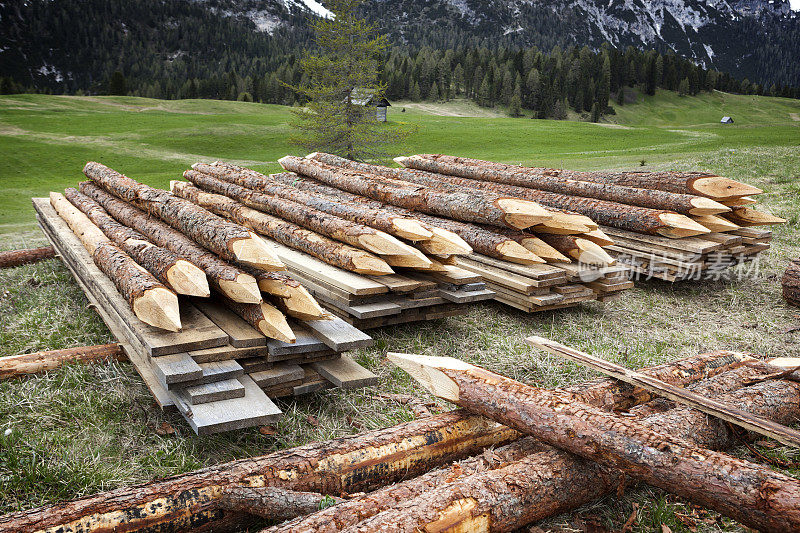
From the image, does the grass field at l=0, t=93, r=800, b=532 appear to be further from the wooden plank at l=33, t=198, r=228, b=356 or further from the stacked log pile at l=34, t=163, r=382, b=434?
the wooden plank at l=33, t=198, r=228, b=356

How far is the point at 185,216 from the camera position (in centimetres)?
528

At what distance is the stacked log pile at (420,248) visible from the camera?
543 cm

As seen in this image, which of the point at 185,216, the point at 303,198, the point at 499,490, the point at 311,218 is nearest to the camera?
the point at 499,490

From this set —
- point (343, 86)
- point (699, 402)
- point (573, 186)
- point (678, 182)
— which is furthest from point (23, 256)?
point (343, 86)

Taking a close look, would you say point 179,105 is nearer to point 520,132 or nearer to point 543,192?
point 520,132

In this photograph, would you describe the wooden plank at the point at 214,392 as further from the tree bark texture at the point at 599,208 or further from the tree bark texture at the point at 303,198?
the tree bark texture at the point at 599,208

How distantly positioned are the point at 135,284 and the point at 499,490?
10.1ft

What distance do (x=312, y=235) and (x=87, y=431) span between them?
3294 mm

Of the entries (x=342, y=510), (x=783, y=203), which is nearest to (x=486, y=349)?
(x=342, y=510)

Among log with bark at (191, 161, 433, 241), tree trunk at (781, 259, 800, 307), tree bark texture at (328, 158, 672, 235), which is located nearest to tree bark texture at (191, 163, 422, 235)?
log with bark at (191, 161, 433, 241)

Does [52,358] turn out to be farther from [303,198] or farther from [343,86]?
[343,86]

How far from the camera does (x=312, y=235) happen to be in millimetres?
6266

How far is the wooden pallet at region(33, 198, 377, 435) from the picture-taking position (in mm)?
3332

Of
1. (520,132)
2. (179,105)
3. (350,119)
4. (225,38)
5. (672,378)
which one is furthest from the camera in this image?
(225,38)
